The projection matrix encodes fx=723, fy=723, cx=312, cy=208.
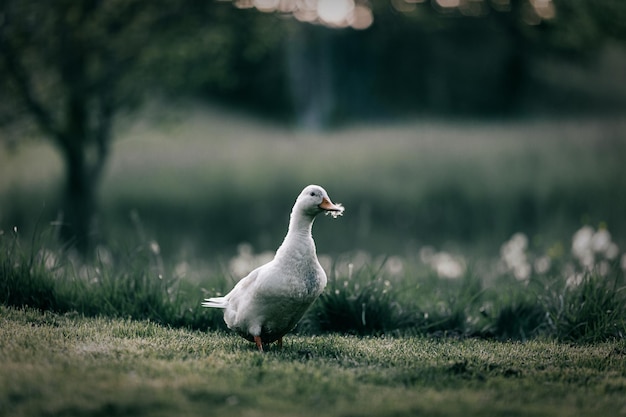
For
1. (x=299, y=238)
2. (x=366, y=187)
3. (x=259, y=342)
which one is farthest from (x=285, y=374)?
(x=366, y=187)

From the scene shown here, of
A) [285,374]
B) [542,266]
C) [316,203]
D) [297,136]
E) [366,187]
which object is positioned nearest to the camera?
[285,374]

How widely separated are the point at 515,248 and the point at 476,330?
7.99 ft

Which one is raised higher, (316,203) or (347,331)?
(316,203)

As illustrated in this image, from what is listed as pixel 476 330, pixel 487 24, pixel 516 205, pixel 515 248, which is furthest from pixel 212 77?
pixel 487 24

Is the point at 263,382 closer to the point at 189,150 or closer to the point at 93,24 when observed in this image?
the point at 93,24

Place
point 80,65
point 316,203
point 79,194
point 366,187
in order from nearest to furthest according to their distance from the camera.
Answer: point 316,203 < point 80,65 < point 79,194 < point 366,187

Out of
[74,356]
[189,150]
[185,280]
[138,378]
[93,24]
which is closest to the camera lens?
[138,378]

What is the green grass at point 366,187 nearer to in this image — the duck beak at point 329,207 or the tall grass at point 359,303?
the tall grass at point 359,303

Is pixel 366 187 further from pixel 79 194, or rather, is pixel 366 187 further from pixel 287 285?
pixel 287 285

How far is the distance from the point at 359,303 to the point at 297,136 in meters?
14.7

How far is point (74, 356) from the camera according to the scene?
5.16 metres

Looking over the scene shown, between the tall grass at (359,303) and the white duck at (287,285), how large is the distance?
1344 mm

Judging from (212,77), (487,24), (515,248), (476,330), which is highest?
(487,24)

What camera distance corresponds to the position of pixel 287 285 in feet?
17.9
